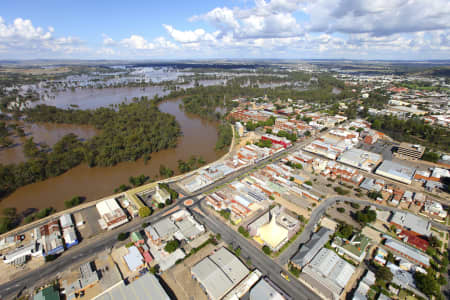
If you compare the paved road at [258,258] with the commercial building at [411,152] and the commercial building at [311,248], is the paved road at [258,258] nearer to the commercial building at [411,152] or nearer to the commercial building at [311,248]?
the commercial building at [311,248]

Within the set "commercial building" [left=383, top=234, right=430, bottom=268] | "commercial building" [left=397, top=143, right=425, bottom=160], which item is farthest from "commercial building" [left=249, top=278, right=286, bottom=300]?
"commercial building" [left=397, top=143, right=425, bottom=160]

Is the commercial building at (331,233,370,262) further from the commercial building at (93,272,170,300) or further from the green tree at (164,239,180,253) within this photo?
the commercial building at (93,272,170,300)

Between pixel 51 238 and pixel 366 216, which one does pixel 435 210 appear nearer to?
pixel 366 216

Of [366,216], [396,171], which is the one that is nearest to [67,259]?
[366,216]

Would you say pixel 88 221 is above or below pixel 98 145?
below

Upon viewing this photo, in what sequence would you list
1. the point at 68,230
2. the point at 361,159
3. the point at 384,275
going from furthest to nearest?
the point at 361,159
the point at 68,230
the point at 384,275

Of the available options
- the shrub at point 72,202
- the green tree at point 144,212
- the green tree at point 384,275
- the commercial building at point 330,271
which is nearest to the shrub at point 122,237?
the green tree at point 144,212

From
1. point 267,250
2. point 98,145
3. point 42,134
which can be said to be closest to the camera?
point 267,250
